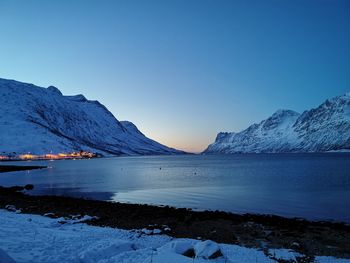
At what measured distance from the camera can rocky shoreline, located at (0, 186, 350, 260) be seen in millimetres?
20406

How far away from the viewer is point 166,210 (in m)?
33.3

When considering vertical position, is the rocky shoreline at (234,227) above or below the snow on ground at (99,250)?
below

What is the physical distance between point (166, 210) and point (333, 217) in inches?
632

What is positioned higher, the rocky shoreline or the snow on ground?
the snow on ground

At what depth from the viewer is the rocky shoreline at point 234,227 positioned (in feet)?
66.9

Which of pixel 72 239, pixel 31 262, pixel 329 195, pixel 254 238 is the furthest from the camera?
pixel 329 195

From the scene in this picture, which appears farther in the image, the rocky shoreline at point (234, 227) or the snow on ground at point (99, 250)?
the rocky shoreline at point (234, 227)

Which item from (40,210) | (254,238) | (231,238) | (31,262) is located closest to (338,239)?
(254,238)

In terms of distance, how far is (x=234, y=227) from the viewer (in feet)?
83.7

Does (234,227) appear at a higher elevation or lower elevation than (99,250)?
lower

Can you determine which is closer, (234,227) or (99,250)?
(99,250)

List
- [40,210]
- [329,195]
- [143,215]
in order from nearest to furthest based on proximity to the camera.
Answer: [143,215], [40,210], [329,195]

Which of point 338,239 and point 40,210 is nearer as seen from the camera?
point 338,239

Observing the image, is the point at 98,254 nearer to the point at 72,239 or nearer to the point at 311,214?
the point at 72,239
